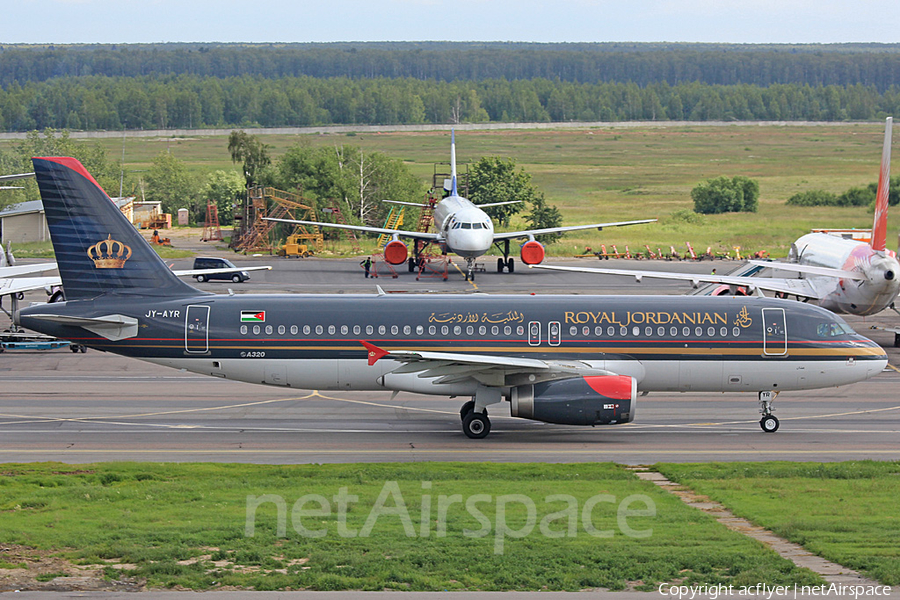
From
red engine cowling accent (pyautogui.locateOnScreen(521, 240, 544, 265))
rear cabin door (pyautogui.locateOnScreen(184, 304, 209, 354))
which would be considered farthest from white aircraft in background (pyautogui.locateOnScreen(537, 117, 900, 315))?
red engine cowling accent (pyautogui.locateOnScreen(521, 240, 544, 265))

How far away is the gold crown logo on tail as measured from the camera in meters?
32.7

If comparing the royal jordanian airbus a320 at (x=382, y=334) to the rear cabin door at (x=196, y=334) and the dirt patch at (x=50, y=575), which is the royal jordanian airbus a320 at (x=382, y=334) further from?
the dirt patch at (x=50, y=575)

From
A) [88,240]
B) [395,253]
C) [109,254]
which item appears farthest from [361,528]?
[395,253]

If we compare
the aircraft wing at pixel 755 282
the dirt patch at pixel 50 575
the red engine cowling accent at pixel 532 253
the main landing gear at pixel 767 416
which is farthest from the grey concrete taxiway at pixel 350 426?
the red engine cowling accent at pixel 532 253

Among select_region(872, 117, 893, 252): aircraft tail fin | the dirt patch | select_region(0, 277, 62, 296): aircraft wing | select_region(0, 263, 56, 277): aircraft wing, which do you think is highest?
select_region(872, 117, 893, 252): aircraft tail fin

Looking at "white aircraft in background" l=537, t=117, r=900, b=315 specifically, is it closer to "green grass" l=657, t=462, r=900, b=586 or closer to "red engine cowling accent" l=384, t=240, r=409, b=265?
"green grass" l=657, t=462, r=900, b=586

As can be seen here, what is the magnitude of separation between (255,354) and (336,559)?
1556cm

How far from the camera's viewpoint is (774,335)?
107 ft

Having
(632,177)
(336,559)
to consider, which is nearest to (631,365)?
(336,559)

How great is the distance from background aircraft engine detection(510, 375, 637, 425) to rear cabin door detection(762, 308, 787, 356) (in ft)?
17.3

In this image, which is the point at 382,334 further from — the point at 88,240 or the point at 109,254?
the point at 88,240

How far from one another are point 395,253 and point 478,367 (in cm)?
4786

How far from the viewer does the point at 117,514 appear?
836 inches

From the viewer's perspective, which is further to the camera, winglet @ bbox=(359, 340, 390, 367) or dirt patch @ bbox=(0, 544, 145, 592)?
winglet @ bbox=(359, 340, 390, 367)
